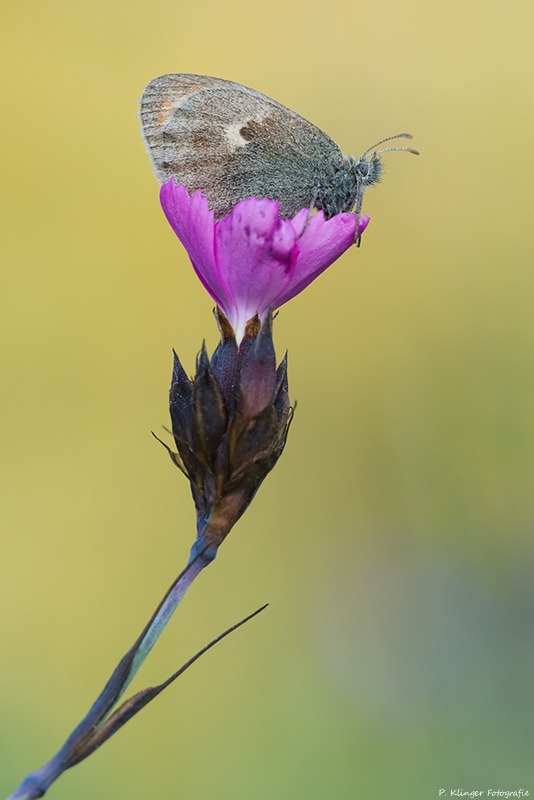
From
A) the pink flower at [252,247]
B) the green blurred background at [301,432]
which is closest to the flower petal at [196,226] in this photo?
the pink flower at [252,247]

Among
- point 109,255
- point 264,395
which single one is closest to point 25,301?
point 109,255

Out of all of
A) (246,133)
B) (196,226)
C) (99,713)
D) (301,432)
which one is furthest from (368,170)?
(301,432)

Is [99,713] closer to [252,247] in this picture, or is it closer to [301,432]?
[252,247]

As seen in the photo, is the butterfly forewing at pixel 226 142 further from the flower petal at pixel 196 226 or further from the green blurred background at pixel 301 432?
the green blurred background at pixel 301 432

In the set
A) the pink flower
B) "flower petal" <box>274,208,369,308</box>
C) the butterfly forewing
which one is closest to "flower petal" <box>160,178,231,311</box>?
the pink flower

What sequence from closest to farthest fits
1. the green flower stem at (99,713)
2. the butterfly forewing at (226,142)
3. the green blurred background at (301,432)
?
1. the green flower stem at (99,713)
2. the butterfly forewing at (226,142)
3. the green blurred background at (301,432)

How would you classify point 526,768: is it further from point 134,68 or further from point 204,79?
point 134,68
